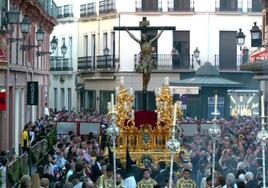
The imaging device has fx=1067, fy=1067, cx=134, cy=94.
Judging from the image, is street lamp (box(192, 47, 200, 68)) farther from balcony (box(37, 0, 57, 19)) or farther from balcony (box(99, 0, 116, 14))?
balcony (box(37, 0, 57, 19))

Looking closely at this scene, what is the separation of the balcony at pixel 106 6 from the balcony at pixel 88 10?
1.38 meters

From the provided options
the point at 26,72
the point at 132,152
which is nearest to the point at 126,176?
the point at 132,152

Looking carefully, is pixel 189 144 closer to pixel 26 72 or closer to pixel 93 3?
pixel 26 72

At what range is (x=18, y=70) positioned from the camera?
37.2 meters

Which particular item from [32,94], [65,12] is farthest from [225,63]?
[32,94]

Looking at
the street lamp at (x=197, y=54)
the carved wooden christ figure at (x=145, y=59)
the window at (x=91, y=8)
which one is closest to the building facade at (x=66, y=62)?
the window at (x=91, y=8)

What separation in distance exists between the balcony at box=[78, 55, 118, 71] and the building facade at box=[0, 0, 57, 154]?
7.27 meters

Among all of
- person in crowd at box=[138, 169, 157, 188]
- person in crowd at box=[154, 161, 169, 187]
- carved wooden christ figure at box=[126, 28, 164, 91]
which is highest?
carved wooden christ figure at box=[126, 28, 164, 91]

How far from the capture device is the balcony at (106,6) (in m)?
58.1

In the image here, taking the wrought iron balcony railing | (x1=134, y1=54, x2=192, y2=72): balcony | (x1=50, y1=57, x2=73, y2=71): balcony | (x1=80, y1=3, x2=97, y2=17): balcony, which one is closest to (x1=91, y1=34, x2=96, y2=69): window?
(x1=80, y1=3, x2=97, y2=17): balcony

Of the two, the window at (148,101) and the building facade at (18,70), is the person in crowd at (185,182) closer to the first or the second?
the building facade at (18,70)

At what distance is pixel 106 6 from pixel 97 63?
3.26 metres

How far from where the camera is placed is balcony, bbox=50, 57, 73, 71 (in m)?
66.1

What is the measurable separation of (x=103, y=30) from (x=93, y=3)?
2.63 metres
